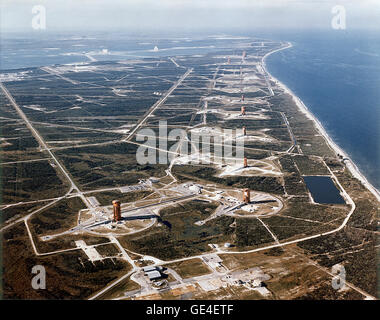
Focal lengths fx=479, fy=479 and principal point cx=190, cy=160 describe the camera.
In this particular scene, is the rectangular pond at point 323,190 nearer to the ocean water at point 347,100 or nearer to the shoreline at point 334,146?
the shoreline at point 334,146

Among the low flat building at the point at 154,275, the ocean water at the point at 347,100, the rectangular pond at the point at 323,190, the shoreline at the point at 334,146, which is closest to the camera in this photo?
the low flat building at the point at 154,275

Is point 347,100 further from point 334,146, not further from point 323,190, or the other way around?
point 323,190

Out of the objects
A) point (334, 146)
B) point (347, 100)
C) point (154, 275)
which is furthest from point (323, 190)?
point (347, 100)

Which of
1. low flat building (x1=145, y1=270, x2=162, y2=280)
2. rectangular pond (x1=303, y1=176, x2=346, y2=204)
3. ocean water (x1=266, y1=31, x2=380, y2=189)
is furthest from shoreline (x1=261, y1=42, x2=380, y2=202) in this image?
low flat building (x1=145, y1=270, x2=162, y2=280)

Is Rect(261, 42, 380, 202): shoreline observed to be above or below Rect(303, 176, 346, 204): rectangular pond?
above

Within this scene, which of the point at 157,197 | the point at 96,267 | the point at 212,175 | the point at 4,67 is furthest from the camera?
the point at 4,67

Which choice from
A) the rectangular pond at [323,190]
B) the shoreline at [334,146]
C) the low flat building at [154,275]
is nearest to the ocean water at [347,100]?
the shoreline at [334,146]

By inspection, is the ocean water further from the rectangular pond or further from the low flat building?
the low flat building

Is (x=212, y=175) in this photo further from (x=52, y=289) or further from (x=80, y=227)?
(x=52, y=289)
